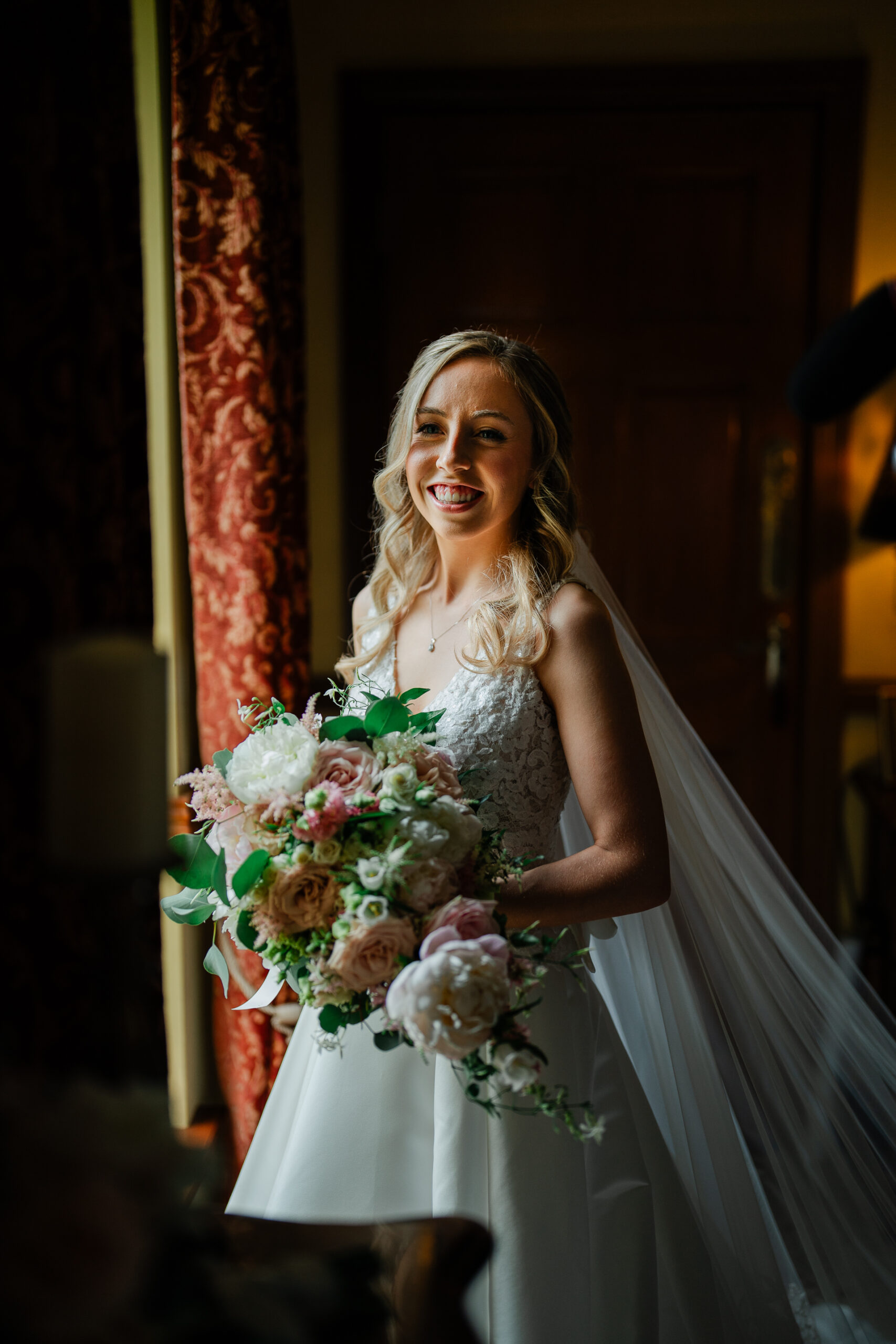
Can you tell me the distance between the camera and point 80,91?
1.06m

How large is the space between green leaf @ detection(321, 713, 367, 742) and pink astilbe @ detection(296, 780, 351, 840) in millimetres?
147

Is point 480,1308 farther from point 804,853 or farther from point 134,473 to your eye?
point 804,853

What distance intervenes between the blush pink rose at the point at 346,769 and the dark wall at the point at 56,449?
25 cm

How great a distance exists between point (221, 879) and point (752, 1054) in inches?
38.9

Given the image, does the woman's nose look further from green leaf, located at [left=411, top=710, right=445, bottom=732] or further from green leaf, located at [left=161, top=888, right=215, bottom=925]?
green leaf, located at [left=161, top=888, right=215, bottom=925]

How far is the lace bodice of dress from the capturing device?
1.53m

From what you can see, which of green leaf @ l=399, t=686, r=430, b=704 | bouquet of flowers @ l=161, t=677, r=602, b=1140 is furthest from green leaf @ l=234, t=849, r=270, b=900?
green leaf @ l=399, t=686, r=430, b=704

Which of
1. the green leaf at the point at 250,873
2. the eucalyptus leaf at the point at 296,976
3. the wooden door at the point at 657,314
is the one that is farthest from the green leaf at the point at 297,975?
the wooden door at the point at 657,314

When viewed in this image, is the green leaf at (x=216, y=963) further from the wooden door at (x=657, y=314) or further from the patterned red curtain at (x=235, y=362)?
the wooden door at (x=657, y=314)

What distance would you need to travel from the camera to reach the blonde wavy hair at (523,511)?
1.57 m

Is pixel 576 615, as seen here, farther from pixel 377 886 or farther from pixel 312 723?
pixel 377 886

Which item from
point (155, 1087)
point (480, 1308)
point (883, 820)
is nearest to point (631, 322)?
point (883, 820)

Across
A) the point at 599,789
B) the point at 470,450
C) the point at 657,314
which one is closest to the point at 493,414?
the point at 470,450

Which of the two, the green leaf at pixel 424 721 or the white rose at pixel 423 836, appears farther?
the green leaf at pixel 424 721
